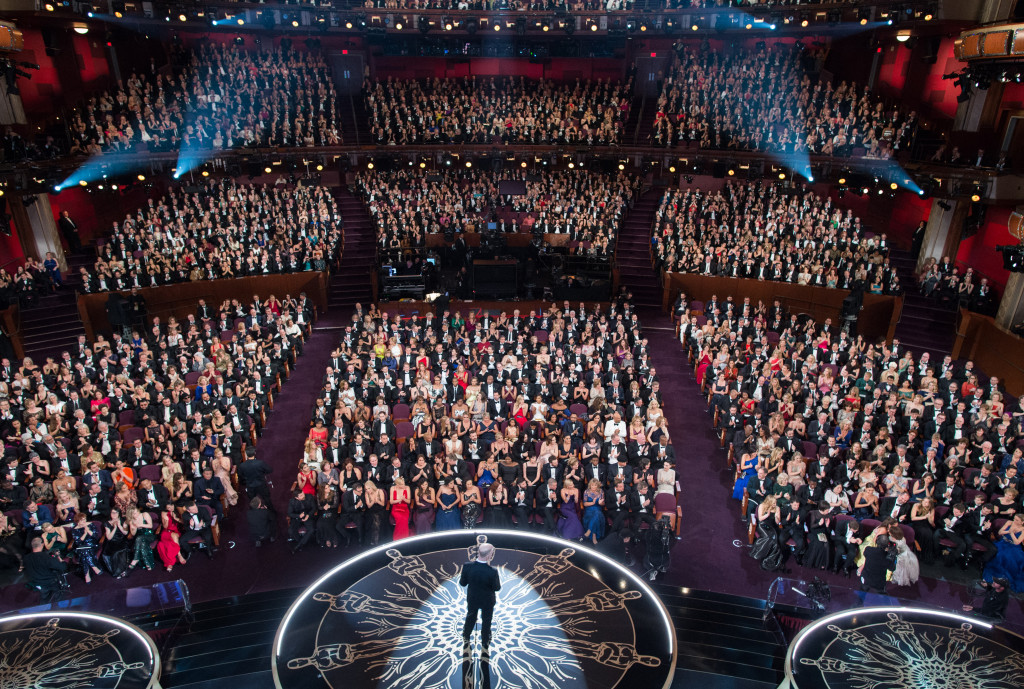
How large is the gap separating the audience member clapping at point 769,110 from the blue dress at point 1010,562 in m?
11.5

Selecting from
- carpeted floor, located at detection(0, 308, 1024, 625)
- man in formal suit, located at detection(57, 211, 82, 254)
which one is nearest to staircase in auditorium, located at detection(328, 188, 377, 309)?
carpeted floor, located at detection(0, 308, 1024, 625)

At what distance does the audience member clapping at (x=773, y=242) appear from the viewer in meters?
15.6

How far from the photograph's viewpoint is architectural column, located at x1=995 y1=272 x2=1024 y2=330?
1330 centimetres

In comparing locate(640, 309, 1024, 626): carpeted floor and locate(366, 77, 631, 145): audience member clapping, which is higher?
locate(366, 77, 631, 145): audience member clapping

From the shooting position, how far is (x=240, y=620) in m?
7.00

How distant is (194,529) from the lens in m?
8.36

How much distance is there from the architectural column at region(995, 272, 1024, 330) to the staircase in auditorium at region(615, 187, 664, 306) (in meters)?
7.28

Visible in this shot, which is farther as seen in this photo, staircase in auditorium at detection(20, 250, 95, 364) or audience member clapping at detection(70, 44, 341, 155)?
audience member clapping at detection(70, 44, 341, 155)

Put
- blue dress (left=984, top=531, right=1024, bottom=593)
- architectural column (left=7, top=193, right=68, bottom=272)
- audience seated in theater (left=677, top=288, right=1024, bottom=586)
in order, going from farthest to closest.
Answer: architectural column (left=7, top=193, right=68, bottom=272) < audience seated in theater (left=677, top=288, right=1024, bottom=586) < blue dress (left=984, top=531, right=1024, bottom=593)

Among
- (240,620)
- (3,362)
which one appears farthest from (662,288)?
(3,362)

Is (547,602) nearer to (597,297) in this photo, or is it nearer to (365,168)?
(597,297)

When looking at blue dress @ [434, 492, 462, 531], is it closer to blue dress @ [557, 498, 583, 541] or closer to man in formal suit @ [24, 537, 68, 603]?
blue dress @ [557, 498, 583, 541]

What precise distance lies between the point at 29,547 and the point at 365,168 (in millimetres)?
14665

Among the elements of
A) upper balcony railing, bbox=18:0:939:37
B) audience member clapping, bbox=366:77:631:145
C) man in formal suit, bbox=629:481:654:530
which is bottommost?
man in formal suit, bbox=629:481:654:530
